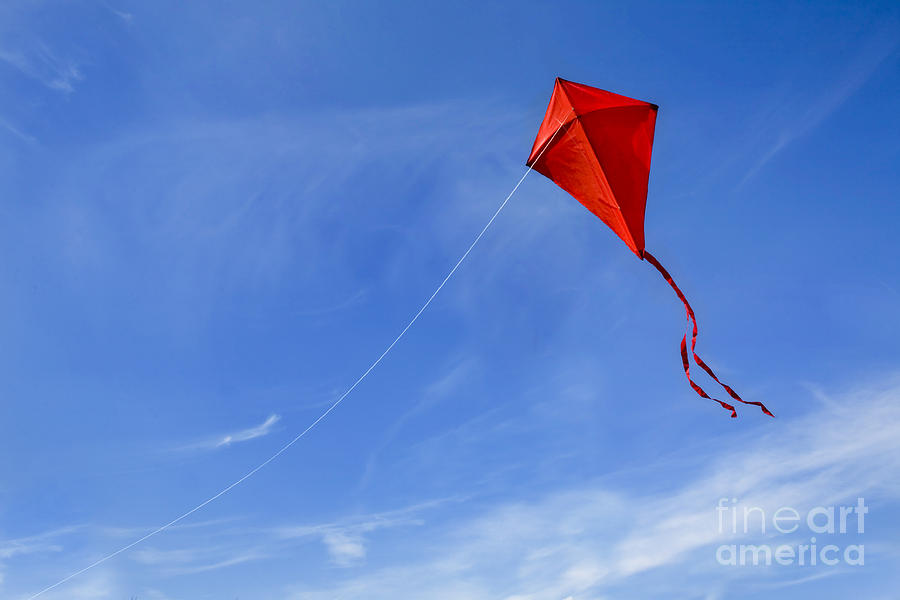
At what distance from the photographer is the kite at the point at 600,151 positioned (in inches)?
562

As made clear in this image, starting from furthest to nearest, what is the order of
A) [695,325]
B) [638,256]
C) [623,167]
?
[623,167], [638,256], [695,325]

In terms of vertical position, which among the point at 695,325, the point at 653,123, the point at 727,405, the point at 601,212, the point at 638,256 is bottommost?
the point at 727,405

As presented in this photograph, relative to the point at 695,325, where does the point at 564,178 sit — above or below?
above

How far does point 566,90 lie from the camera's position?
1460 cm

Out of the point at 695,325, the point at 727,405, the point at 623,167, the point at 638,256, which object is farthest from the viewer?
the point at 623,167

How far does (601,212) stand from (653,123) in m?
2.69

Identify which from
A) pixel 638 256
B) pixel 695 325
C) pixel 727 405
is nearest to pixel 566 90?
pixel 638 256

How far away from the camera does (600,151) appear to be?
1446 centimetres

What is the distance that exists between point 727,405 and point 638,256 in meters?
3.76

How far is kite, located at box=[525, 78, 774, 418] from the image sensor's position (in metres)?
14.3

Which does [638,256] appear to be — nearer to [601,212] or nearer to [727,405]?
[601,212]

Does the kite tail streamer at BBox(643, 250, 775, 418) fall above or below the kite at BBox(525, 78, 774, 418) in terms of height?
below

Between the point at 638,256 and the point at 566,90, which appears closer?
the point at 638,256

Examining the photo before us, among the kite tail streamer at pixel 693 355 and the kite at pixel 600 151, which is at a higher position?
the kite at pixel 600 151
